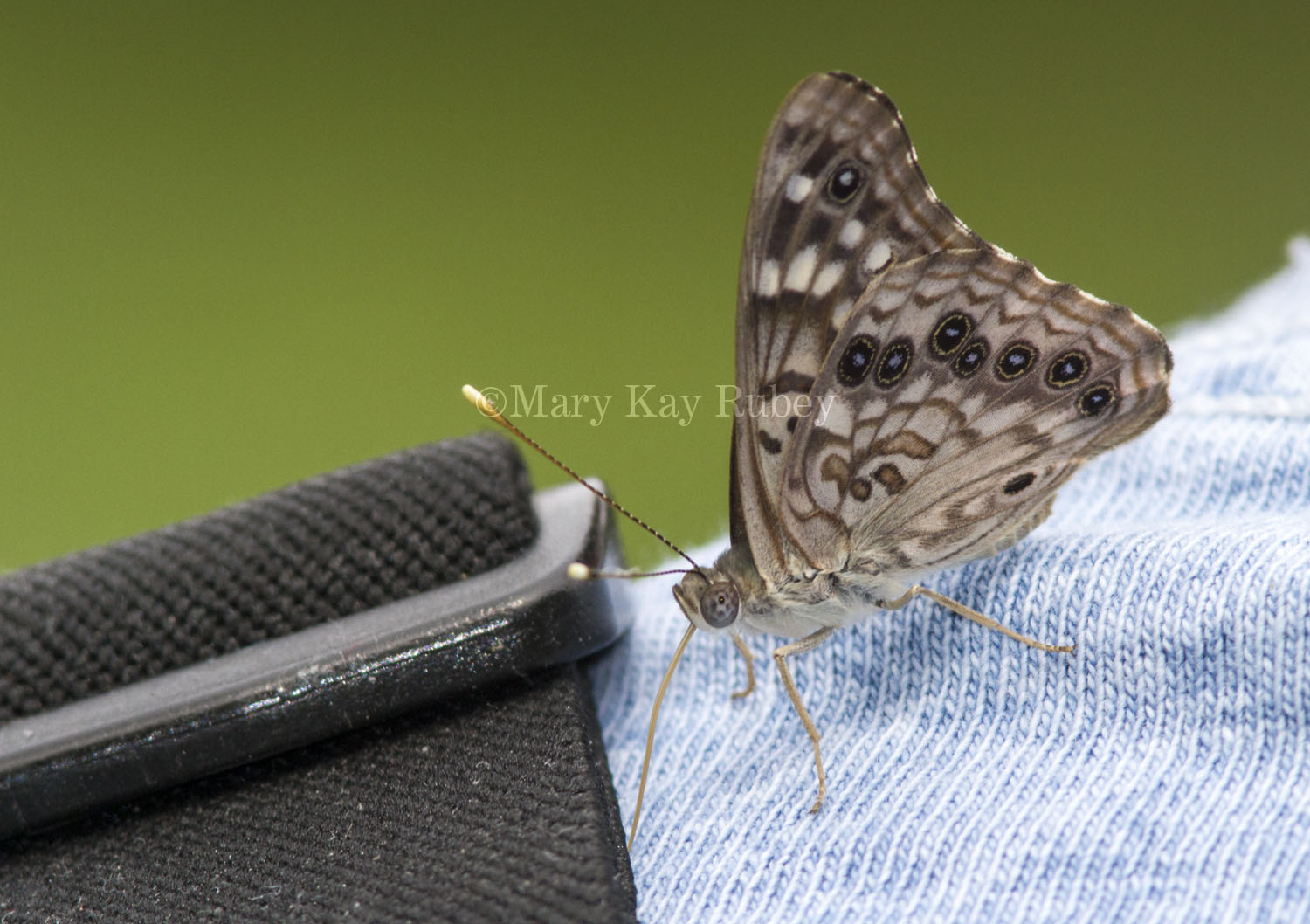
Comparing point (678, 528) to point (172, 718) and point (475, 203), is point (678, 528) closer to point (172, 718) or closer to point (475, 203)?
point (475, 203)

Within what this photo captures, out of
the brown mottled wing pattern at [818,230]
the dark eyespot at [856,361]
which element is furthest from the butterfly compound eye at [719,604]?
the dark eyespot at [856,361]

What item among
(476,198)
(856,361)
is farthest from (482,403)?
(476,198)

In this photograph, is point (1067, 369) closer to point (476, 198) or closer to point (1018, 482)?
point (1018, 482)

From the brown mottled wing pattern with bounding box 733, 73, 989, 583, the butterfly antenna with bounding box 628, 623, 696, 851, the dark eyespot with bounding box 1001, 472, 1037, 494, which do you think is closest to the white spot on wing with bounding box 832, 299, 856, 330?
the brown mottled wing pattern with bounding box 733, 73, 989, 583

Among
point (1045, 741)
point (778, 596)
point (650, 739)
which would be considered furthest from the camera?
point (778, 596)

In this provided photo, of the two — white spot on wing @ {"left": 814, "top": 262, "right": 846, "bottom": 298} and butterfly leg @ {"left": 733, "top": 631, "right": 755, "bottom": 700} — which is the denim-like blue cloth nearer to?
butterfly leg @ {"left": 733, "top": 631, "right": 755, "bottom": 700}

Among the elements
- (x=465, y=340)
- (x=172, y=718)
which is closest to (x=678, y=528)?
(x=465, y=340)
